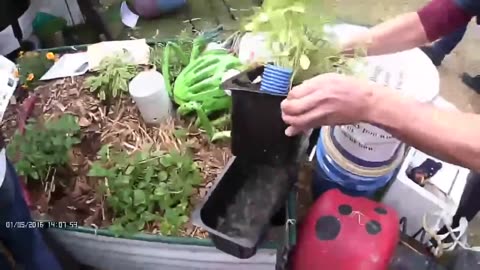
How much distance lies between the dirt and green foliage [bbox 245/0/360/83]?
363 mm

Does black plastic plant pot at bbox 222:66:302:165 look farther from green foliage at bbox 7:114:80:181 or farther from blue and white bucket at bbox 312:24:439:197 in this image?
green foliage at bbox 7:114:80:181

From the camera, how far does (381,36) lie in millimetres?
1367

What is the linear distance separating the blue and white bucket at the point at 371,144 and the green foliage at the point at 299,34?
101mm

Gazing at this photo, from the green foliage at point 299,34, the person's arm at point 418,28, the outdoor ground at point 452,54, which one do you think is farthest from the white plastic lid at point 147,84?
the outdoor ground at point 452,54

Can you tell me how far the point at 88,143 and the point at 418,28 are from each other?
31.6 inches

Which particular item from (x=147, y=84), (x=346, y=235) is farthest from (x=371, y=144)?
(x=147, y=84)

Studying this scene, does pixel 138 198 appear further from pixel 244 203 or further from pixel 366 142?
pixel 366 142

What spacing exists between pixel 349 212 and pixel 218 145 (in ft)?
1.17

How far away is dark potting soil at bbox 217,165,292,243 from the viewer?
4.20 feet

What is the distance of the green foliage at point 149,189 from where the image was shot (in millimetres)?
1372

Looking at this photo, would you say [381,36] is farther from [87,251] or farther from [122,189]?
[87,251]

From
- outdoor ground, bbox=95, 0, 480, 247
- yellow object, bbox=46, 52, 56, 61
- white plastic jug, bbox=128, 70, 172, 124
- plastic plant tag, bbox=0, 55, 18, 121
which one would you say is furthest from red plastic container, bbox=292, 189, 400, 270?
outdoor ground, bbox=95, 0, 480, 247

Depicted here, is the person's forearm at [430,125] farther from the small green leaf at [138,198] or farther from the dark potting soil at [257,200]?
the small green leaf at [138,198]

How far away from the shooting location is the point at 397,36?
1377mm
